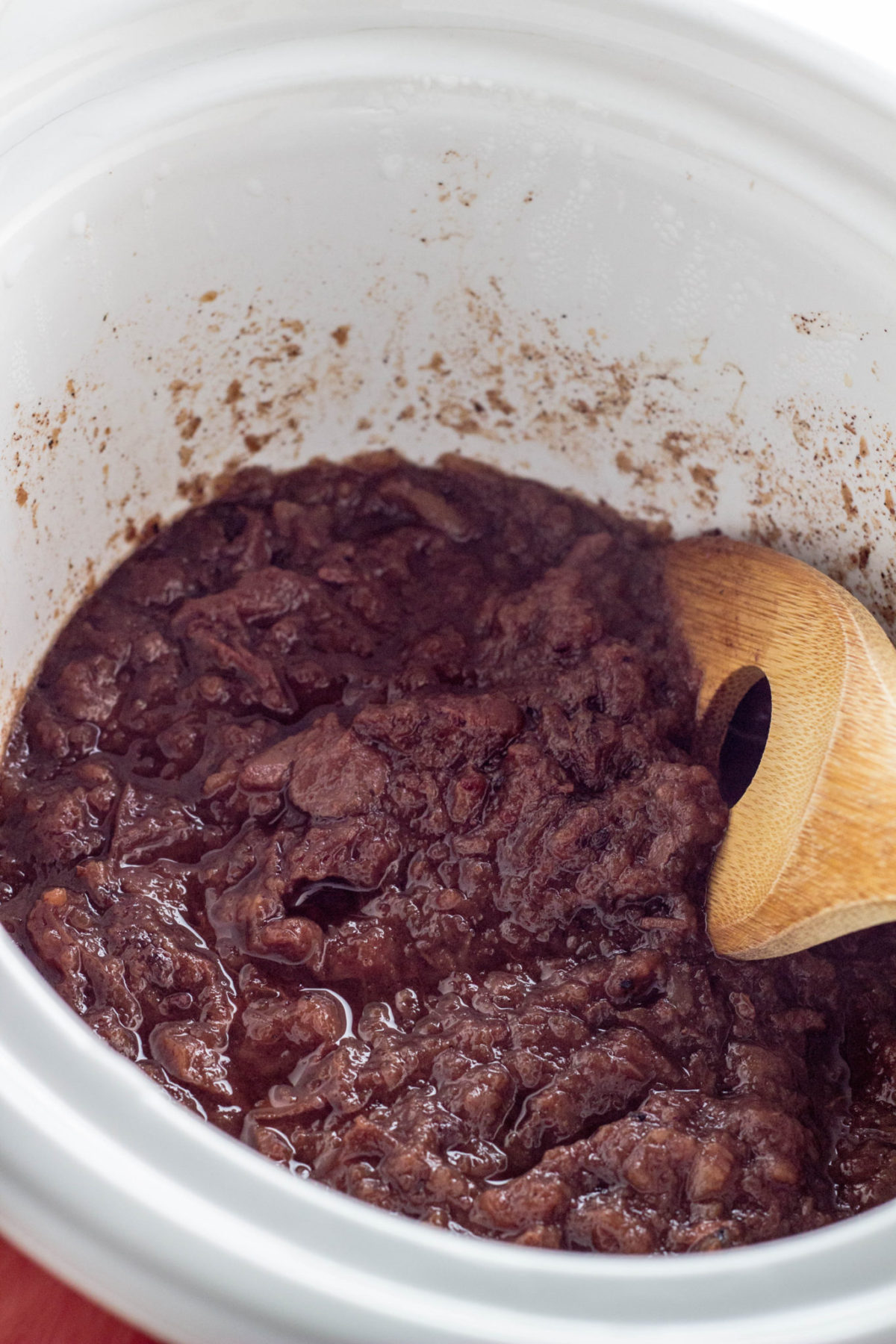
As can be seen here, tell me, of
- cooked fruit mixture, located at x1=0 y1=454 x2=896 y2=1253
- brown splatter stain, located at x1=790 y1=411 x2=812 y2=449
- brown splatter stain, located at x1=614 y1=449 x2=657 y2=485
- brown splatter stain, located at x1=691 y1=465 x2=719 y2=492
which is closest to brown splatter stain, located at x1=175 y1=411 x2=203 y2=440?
cooked fruit mixture, located at x1=0 y1=454 x2=896 y2=1253

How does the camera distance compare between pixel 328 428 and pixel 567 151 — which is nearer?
pixel 567 151

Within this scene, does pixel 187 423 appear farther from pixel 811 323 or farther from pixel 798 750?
pixel 798 750

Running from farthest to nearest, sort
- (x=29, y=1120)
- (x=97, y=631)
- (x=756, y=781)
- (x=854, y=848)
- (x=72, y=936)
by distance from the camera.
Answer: (x=97, y=631) → (x=756, y=781) → (x=72, y=936) → (x=854, y=848) → (x=29, y=1120)

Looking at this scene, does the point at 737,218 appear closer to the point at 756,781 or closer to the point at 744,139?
the point at 744,139

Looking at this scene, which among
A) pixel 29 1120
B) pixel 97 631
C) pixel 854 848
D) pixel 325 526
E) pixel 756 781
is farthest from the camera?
pixel 325 526

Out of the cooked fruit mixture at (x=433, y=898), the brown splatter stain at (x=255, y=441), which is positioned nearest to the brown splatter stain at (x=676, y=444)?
the cooked fruit mixture at (x=433, y=898)

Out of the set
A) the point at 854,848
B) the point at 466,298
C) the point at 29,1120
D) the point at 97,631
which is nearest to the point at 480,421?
the point at 466,298

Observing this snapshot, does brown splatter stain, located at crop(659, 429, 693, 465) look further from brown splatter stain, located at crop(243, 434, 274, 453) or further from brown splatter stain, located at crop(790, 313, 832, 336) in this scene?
brown splatter stain, located at crop(243, 434, 274, 453)
